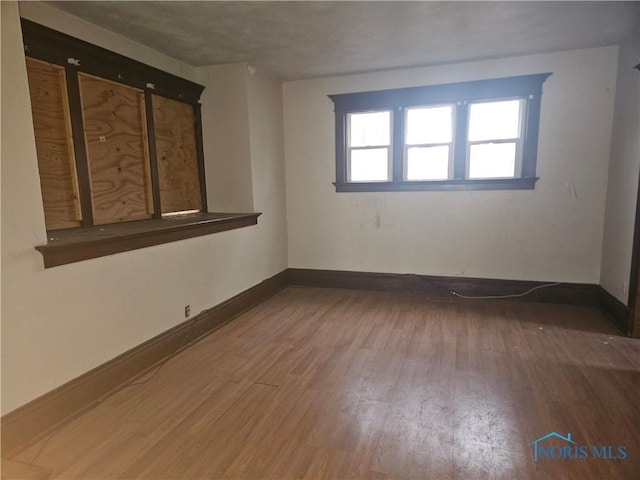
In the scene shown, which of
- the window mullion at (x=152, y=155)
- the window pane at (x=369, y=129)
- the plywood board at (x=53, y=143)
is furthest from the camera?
the window pane at (x=369, y=129)

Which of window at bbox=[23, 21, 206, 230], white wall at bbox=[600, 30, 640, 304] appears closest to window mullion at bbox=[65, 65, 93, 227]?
window at bbox=[23, 21, 206, 230]

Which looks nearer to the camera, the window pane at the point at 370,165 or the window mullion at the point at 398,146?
the window mullion at the point at 398,146

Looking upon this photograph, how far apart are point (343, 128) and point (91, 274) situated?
3294 millimetres

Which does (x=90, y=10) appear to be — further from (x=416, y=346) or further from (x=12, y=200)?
(x=416, y=346)

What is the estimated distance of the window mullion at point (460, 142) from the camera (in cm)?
421

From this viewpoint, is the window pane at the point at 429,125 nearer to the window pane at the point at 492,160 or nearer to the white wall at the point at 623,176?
the window pane at the point at 492,160

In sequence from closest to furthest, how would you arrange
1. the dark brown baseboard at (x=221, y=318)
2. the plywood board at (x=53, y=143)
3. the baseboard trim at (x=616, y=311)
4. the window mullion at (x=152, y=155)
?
the dark brown baseboard at (x=221, y=318) → the plywood board at (x=53, y=143) → the baseboard trim at (x=616, y=311) → the window mullion at (x=152, y=155)

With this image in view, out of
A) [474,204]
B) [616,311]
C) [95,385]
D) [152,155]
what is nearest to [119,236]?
[95,385]

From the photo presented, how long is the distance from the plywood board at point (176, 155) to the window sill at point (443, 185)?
1767mm

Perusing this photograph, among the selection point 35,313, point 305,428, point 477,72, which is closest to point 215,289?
point 35,313

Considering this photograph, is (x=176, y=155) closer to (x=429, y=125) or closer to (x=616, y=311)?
(x=429, y=125)

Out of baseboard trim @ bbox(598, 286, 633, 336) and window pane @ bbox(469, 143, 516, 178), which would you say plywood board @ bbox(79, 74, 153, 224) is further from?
baseboard trim @ bbox(598, 286, 633, 336)

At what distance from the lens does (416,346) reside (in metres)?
3.16

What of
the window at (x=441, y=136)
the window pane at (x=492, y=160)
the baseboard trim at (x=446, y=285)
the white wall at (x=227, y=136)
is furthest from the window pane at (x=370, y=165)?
the white wall at (x=227, y=136)
